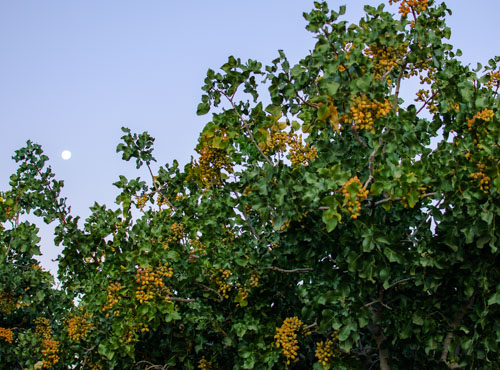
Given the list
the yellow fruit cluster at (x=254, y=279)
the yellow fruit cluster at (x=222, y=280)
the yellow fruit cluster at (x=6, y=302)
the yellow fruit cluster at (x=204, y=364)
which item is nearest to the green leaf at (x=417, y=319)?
the yellow fruit cluster at (x=254, y=279)

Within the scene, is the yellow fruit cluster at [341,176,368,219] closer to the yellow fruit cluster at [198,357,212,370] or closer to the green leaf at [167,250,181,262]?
the green leaf at [167,250,181,262]

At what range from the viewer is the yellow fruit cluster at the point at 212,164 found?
7285 millimetres

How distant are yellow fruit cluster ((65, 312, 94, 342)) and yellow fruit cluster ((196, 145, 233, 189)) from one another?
2.16 meters

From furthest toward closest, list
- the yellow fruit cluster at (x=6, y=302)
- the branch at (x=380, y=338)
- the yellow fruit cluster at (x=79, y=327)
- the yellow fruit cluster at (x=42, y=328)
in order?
the yellow fruit cluster at (x=42, y=328)
the yellow fruit cluster at (x=6, y=302)
the yellow fruit cluster at (x=79, y=327)
the branch at (x=380, y=338)

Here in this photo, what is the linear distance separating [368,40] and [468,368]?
3.16 m

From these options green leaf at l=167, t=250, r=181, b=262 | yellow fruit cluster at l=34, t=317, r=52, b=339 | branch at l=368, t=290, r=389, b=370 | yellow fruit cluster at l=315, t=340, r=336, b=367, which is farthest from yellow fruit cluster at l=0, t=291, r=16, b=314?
branch at l=368, t=290, r=389, b=370

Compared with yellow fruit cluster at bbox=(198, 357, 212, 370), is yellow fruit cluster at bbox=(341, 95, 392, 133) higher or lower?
higher

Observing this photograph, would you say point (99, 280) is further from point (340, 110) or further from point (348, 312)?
point (340, 110)

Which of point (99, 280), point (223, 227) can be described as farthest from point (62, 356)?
point (223, 227)

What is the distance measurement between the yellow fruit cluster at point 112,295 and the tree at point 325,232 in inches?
0.9

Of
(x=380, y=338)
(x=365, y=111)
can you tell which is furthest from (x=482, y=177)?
(x=380, y=338)

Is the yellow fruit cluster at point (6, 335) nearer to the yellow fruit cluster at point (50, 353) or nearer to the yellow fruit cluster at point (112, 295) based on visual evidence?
the yellow fruit cluster at point (50, 353)

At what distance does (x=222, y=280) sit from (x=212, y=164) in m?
1.60

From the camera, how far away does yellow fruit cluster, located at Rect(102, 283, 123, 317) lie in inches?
239
